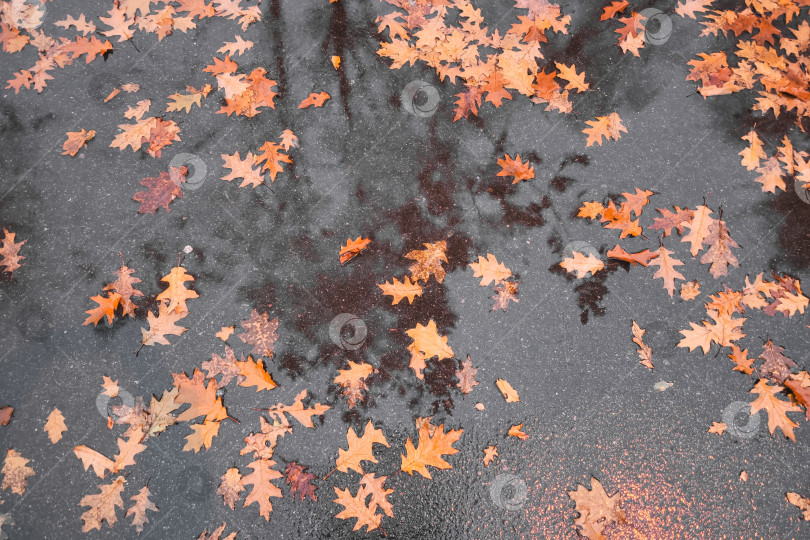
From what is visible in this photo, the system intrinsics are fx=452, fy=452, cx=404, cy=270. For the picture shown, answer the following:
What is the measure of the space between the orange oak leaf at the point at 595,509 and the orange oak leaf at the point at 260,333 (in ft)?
6.79

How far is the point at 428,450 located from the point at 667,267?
2.03 m

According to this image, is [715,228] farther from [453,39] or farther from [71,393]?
[71,393]

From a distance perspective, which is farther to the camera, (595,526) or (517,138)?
(517,138)

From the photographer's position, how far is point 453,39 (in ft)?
11.7

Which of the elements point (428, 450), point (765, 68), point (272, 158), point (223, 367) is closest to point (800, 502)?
point (428, 450)

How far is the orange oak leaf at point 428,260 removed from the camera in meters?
3.09

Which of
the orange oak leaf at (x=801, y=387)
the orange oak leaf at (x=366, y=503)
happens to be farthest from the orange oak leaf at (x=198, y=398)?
the orange oak leaf at (x=801, y=387)

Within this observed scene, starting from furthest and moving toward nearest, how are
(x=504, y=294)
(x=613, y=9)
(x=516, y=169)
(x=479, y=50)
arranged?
1. (x=613, y=9)
2. (x=479, y=50)
3. (x=516, y=169)
4. (x=504, y=294)

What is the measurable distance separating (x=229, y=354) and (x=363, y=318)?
89 cm

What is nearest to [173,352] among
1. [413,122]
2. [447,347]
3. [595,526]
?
[447,347]

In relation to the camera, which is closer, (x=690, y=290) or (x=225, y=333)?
(x=225, y=333)

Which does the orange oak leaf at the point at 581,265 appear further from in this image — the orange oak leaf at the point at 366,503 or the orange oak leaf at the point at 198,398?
the orange oak leaf at the point at 198,398

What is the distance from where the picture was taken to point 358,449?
2756mm

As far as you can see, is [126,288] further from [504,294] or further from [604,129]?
Answer: [604,129]
